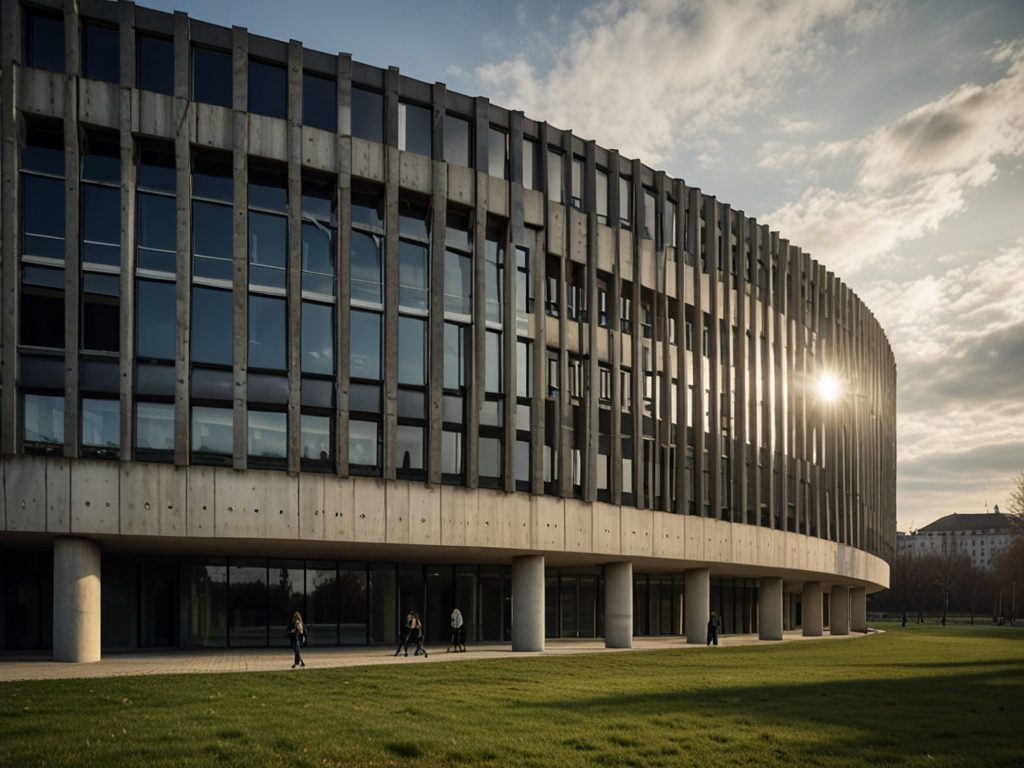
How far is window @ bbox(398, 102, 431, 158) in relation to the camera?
1389 inches

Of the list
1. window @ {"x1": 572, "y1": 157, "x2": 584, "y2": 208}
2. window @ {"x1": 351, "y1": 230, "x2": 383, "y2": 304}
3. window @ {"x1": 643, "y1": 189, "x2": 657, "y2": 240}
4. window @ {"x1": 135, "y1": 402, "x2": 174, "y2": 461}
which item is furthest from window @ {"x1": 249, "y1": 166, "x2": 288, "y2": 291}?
window @ {"x1": 643, "y1": 189, "x2": 657, "y2": 240}

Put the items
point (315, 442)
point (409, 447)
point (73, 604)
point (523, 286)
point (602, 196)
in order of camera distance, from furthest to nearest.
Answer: point (602, 196), point (523, 286), point (409, 447), point (315, 442), point (73, 604)

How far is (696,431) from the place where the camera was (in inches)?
1834

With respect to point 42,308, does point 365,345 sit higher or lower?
lower

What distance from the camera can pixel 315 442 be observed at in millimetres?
32500

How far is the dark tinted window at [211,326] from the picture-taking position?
31.1 meters

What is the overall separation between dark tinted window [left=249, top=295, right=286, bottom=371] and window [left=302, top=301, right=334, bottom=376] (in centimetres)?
76

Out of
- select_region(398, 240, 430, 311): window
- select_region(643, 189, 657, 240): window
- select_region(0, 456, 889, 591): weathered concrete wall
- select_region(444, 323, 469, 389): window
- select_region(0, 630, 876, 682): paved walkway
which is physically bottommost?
select_region(0, 630, 876, 682): paved walkway

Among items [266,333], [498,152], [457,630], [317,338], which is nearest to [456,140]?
[498,152]

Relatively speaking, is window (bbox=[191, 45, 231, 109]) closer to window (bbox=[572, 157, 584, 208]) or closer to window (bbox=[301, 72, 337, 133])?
window (bbox=[301, 72, 337, 133])

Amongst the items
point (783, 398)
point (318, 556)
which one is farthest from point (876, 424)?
point (318, 556)

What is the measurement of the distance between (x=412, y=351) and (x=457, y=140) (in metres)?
8.21

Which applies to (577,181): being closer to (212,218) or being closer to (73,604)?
(212,218)

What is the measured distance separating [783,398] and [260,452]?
33304mm
